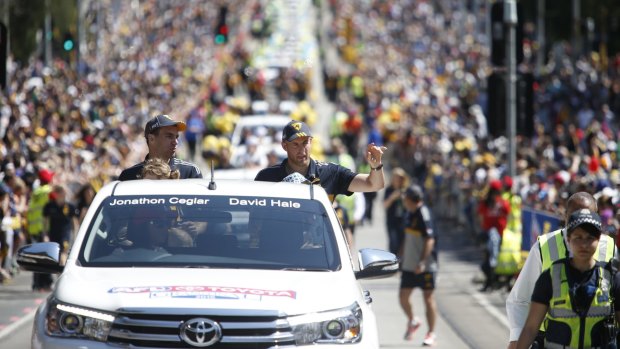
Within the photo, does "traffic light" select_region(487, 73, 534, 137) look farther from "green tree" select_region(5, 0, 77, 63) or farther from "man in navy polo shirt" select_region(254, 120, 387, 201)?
"green tree" select_region(5, 0, 77, 63)

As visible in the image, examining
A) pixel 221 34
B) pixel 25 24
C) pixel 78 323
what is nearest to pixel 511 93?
pixel 78 323

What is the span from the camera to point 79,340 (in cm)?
738

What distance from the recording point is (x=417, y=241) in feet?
52.1

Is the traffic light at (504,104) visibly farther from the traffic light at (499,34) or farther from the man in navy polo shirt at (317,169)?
the man in navy polo shirt at (317,169)

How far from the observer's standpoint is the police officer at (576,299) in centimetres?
725

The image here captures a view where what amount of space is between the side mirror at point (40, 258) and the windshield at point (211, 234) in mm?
152

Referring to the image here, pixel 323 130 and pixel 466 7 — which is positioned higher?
pixel 466 7

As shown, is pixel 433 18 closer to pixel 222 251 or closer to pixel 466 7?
pixel 466 7

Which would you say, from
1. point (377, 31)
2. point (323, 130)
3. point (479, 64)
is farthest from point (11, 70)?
point (377, 31)

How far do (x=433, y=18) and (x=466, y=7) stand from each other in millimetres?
19737

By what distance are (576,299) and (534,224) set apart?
40.9ft

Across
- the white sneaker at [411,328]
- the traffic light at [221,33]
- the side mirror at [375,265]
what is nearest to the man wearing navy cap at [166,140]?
the side mirror at [375,265]

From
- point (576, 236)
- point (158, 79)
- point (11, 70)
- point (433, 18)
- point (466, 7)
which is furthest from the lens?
point (433, 18)

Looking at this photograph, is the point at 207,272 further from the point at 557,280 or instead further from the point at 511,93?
the point at 511,93
